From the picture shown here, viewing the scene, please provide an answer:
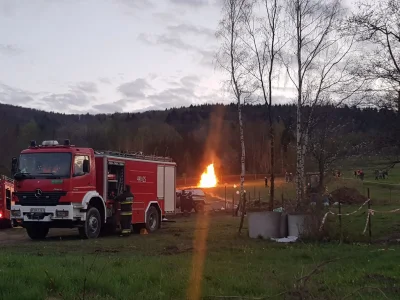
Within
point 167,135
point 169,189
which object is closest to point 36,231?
point 169,189

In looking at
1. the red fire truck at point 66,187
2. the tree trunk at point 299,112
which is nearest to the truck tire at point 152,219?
the red fire truck at point 66,187

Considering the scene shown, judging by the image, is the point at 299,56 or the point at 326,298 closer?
the point at 326,298

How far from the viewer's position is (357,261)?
11.0 meters

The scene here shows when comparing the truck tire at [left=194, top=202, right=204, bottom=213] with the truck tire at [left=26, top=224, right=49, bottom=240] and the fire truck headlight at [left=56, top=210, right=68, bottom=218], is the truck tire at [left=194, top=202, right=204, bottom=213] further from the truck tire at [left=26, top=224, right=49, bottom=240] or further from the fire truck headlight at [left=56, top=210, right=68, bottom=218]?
the fire truck headlight at [left=56, top=210, right=68, bottom=218]

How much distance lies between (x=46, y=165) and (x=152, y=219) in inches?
239

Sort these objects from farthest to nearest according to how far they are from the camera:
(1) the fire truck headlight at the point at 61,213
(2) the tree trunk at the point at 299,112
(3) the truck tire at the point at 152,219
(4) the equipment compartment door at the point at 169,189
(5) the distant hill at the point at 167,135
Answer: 1. (5) the distant hill at the point at 167,135
2. (4) the equipment compartment door at the point at 169,189
3. (2) the tree trunk at the point at 299,112
4. (3) the truck tire at the point at 152,219
5. (1) the fire truck headlight at the point at 61,213

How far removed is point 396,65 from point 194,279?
12.1 metres

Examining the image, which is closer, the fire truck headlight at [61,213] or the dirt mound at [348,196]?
the fire truck headlight at [61,213]

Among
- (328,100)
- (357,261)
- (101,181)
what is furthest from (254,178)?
(357,261)

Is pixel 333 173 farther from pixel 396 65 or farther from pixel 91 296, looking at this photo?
pixel 91 296

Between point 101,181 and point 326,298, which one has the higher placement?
point 101,181

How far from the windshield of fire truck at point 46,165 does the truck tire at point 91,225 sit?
1.73m

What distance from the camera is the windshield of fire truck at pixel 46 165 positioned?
17.5 metres

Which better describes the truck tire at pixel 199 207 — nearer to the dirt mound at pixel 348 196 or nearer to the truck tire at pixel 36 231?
the dirt mound at pixel 348 196
